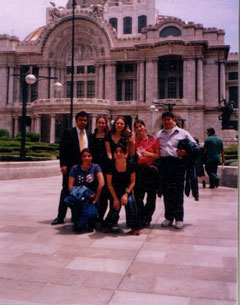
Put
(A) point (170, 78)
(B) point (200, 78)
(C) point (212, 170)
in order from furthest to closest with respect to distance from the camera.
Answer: (A) point (170, 78) → (B) point (200, 78) → (C) point (212, 170)

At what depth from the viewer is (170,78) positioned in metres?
46.6

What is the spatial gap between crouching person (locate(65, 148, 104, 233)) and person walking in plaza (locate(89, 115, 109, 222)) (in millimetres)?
179

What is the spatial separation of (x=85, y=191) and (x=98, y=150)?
0.92 metres

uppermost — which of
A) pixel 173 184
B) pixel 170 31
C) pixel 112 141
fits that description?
pixel 170 31

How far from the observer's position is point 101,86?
4688 centimetres

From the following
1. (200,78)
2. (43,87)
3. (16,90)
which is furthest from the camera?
(16,90)

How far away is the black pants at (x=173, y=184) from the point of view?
21.1ft

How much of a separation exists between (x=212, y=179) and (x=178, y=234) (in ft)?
20.5

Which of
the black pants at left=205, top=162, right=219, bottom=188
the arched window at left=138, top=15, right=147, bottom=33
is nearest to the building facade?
the arched window at left=138, top=15, right=147, bottom=33

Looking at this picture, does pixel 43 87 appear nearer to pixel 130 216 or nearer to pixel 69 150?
pixel 69 150

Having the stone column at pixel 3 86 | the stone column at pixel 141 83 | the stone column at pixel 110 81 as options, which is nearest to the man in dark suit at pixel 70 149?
the stone column at pixel 141 83

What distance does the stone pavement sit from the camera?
343 centimetres

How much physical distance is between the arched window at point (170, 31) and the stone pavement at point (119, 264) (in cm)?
4048

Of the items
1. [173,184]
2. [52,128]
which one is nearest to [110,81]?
[52,128]
